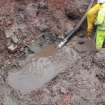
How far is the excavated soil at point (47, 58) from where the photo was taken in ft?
18.6

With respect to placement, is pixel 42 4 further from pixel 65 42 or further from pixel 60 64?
pixel 60 64

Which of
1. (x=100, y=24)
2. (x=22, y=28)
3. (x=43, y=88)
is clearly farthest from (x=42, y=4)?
(x=43, y=88)

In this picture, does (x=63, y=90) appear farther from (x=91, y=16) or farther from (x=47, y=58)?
(x=91, y=16)

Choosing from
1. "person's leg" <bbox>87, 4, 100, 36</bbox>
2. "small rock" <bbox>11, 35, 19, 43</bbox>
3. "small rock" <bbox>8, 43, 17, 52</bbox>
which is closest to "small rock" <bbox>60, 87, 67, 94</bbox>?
"small rock" <bbox>8, 43, 17, 52</bbox>

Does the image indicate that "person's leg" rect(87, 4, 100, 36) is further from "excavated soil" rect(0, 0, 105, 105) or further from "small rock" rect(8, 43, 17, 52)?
"small rock" rect(8, 43, 17, 52)

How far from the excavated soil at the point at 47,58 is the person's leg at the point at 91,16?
0.59 ft

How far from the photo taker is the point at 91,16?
6.64 metres

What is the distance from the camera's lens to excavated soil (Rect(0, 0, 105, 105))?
5.66 m

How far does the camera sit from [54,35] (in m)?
6.68

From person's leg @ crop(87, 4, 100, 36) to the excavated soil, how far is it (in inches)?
7.1

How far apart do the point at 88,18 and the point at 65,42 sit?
582 mm

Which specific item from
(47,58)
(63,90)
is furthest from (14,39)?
(63,90)

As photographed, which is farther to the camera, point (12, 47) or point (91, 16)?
point (91, 16)

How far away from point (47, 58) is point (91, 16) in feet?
3.57
